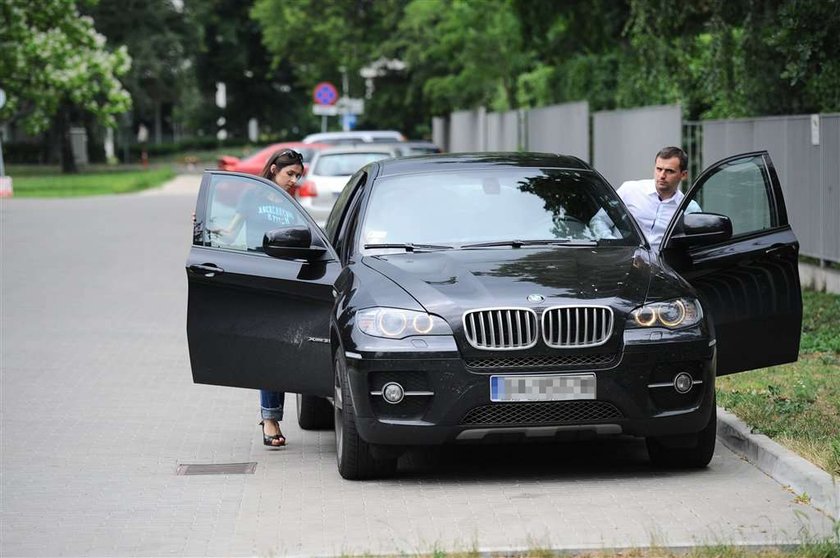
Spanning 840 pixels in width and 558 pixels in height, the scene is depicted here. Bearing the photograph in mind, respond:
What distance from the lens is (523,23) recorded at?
27.0 metres

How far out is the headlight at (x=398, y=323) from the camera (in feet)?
24.6

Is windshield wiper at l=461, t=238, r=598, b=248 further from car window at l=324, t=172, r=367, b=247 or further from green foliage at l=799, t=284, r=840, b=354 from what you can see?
green foliage at l=799, t=284, r=840, b=354

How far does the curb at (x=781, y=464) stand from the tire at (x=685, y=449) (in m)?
0.26

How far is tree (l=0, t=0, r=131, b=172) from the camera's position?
46.6 metres

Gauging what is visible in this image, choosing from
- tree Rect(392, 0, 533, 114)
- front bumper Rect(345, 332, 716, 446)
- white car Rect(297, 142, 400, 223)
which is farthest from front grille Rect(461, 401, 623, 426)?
tree Rect(392, 0, 533, 114)

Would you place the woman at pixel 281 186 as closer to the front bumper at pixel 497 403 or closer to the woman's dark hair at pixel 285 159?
the woman's dark hair at pixel 285 159

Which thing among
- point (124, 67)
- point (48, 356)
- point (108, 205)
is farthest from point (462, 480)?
point (124, 67)

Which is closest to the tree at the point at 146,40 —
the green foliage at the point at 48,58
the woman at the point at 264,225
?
the green foliage at the point at 48,58

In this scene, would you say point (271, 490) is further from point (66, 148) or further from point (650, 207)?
point (66, 148)

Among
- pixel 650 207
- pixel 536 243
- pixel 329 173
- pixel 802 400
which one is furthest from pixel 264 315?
pixel 329 173

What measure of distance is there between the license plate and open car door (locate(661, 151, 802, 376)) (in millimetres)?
1325

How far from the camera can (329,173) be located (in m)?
24.6

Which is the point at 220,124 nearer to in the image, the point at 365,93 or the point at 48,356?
the point at 365,93

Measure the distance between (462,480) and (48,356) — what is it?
20.5ft
